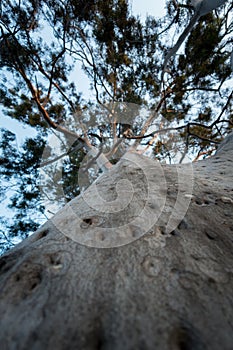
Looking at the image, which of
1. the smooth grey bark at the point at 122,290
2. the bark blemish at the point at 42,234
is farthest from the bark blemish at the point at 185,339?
the bark blemish at the point at 42,234

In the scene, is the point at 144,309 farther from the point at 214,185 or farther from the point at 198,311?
the point at 214,185

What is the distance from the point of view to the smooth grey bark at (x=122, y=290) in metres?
0.34

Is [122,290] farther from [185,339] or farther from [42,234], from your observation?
[42,234]

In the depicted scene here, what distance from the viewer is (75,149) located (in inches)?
172

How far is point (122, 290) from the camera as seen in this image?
423 mm

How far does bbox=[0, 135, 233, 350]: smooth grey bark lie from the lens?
1.11 feet

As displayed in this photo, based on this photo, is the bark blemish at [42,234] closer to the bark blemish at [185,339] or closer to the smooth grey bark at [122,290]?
the smooth grey bark at [122,290]

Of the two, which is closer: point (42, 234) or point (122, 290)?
point (122, 290)

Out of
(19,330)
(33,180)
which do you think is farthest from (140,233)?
(33,180)

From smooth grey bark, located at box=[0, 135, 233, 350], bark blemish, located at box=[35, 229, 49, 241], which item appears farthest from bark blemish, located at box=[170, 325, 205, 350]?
bark blemish, located at box=[35, 229, 49, 241]

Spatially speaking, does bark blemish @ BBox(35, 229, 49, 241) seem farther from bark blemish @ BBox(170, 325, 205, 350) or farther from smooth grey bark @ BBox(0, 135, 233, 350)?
bark blemish @ BBox(170, 325, 205, 350)

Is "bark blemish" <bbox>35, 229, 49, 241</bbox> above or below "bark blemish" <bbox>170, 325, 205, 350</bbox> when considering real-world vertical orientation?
above

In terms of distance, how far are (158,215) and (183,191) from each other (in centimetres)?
26

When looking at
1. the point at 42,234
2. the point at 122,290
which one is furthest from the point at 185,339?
the point at 42,234
